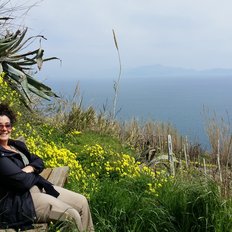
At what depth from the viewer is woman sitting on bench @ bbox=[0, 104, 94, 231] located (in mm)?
4125

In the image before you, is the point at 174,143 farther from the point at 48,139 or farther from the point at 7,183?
the point at 7,183

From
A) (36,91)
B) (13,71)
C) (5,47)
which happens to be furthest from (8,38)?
(36,91)

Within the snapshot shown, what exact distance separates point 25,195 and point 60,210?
1.01 ft

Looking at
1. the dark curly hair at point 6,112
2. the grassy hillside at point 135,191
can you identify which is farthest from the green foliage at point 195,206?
the dark curly hair at point 6,112

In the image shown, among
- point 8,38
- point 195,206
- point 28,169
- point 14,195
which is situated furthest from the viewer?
point 8,38

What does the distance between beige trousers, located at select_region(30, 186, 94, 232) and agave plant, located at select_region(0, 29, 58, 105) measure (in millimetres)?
5125

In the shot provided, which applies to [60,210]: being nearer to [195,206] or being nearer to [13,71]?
[195,206]

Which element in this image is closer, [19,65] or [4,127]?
[4,127]

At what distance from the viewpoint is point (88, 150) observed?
27.6 feet

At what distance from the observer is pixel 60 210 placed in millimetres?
4277

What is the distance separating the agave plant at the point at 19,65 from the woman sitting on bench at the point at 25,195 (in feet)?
16.0

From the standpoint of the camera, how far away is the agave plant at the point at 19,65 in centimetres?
962

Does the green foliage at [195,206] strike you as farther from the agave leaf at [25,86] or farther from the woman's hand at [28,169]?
the agave leaf at [25,86]

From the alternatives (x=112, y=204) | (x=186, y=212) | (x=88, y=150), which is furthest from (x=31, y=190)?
(x=88, y=150)
